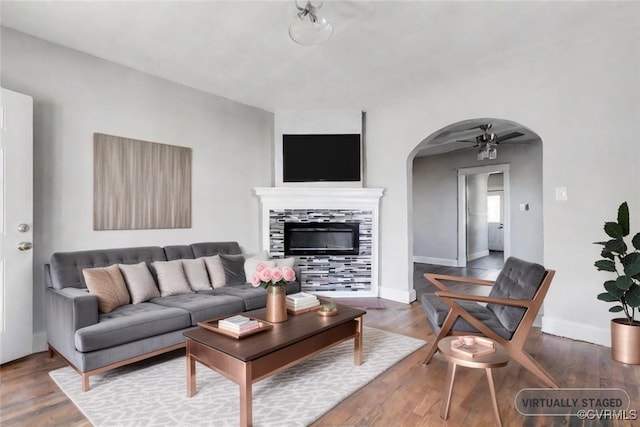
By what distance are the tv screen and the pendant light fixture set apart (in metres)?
2.47

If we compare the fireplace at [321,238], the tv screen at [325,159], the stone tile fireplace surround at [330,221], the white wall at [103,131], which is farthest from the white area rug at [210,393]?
the tv screen at [325,159]

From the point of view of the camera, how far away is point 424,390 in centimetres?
222

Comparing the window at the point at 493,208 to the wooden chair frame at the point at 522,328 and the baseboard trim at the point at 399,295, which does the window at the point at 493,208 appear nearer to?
the baseboard trim at the point at 399,295

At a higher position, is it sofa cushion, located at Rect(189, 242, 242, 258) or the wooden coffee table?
sofa cushion, located at Rect(189, 242, 242, 258)

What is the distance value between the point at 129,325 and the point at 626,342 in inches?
147

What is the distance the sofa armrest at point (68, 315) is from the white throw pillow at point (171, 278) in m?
0.72

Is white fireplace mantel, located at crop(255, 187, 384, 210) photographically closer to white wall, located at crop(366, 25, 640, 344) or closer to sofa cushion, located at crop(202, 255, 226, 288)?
sofa cushion, located at crop(202, 255, 226, 288)

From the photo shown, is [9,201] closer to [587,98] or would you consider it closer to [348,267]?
[348,267]

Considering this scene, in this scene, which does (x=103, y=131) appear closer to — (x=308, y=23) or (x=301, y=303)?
(x=308, y=23)

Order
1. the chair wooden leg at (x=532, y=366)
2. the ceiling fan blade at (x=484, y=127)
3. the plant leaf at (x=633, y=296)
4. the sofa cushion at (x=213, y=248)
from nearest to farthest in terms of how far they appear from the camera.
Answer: the chair wooden leg at (x=532, y=366), the plant leaf at (x=633, y=296), the sofa cushion at (x=213, y=248), the ceiling fan blade at (x=484, y=127)

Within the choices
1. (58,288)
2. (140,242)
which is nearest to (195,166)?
(140,242)

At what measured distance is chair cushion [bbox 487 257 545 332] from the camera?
2291 mm

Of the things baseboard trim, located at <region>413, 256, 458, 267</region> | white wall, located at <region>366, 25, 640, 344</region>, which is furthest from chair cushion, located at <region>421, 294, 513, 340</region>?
baseboard trim, located at <region>413, 256, 458, 267</region>

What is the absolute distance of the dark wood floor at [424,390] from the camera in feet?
6.23
